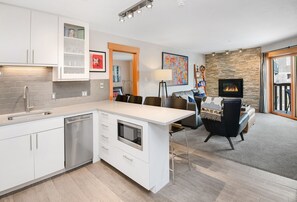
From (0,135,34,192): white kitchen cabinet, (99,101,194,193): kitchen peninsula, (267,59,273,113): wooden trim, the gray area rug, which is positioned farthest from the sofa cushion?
(267,59,273,113): wooden trim

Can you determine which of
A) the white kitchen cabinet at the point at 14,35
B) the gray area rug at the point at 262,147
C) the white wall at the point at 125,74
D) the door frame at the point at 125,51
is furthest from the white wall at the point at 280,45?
the white kitchen cabinet at the point at 14,35

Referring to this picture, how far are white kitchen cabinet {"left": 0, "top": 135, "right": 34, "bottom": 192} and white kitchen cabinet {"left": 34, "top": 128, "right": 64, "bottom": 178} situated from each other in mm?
76

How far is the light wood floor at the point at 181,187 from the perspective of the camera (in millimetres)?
1911

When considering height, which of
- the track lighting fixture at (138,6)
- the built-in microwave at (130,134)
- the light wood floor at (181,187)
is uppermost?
the track lighting fixture at (138,6)

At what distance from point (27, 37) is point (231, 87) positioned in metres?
7.20

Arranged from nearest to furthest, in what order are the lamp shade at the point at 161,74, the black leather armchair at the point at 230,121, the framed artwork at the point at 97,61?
the black leather armchair at the point at 230,121
the framed artwork at the point at 97,61
the lamp shade at the point at 161,74

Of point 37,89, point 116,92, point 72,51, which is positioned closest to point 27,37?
point 72,51

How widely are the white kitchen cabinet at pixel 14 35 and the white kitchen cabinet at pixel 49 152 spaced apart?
3.62 ft

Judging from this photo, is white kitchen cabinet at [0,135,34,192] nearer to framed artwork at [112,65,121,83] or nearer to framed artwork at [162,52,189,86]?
framed artwork at [162,52,189,86]

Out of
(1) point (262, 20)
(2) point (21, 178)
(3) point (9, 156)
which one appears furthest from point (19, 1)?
(1) point (262, 20)

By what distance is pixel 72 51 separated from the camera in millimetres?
2859

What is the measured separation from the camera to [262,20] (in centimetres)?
331

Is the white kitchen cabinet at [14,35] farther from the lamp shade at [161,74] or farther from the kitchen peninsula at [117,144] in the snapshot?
the lamp shade at [161,74]

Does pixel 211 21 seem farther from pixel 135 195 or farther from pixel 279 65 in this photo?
pixel 279 65
